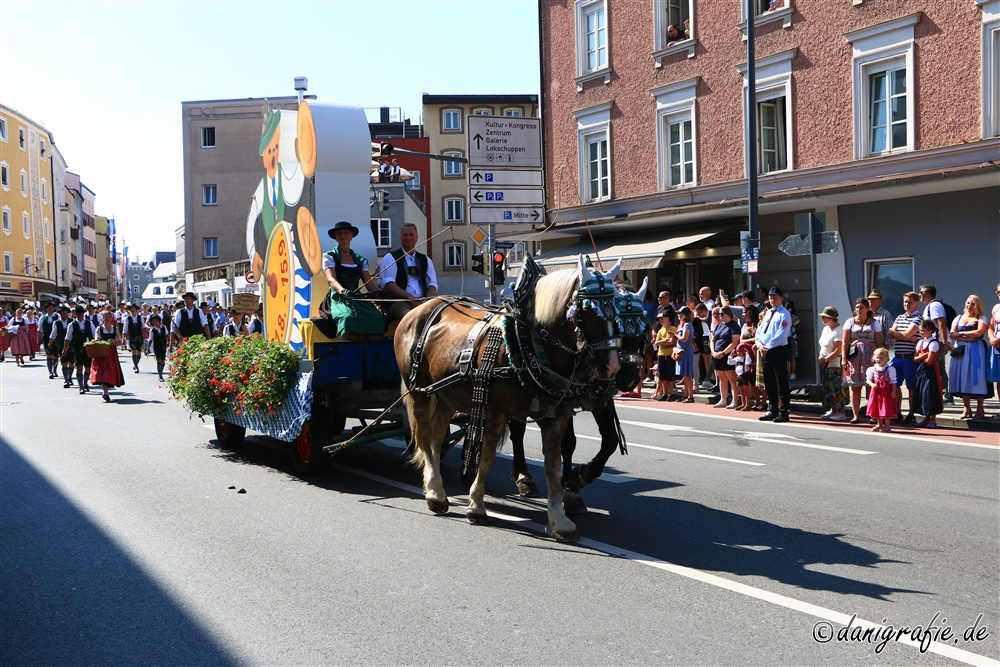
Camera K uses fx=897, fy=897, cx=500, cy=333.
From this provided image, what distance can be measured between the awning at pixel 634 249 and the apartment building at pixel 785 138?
68 mm

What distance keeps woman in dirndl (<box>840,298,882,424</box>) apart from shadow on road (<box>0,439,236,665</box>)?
9.76 metres

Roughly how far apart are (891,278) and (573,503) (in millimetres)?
12802

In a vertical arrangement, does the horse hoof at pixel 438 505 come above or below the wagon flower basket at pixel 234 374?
below

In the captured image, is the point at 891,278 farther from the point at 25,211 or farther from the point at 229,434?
the point at 25,211

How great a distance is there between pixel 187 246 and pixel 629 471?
4976 cm

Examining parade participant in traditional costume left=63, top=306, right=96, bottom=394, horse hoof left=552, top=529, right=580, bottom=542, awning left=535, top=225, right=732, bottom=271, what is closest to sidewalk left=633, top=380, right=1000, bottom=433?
awning left=535, top=225, right=732, bottom=271

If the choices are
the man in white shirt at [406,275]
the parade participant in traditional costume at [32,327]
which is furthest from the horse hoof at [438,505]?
the parade participant in traditional costume at [32,327]

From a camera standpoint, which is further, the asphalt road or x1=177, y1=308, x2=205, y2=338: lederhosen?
x1=177, y1=308, x2=205, y2=338: lederhosen

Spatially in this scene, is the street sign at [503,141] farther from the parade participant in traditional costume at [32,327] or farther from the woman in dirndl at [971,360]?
the parade participant in traditional costume at [32,327]

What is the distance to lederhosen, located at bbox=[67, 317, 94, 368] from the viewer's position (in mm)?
20031

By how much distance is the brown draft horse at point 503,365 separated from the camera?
18.7 ft

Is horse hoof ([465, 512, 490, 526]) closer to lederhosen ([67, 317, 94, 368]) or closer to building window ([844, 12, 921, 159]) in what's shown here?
building window ([844, 12, 921, 159])

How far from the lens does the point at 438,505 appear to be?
6.91 m

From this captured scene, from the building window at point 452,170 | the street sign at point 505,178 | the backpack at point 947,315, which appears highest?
the building window at point 452,170
